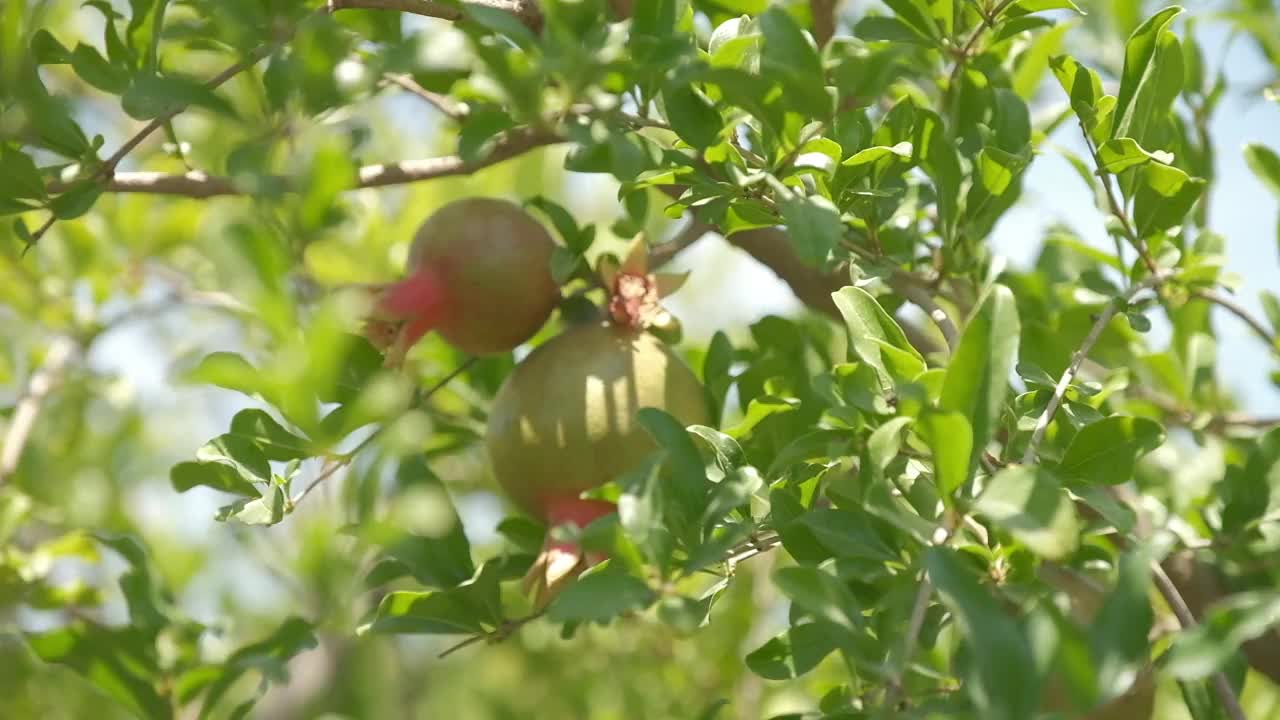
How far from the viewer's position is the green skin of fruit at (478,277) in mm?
869

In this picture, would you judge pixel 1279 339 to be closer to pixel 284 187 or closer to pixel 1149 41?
pixel 1149 41

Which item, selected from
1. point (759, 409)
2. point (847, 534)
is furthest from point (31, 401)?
point (847, 534)

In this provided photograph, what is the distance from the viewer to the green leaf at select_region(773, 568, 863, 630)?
54cm

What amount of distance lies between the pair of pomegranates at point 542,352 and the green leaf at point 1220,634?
16.0 inches

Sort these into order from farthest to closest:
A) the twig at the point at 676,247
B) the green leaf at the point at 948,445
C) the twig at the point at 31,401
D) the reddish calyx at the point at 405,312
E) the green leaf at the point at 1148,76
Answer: the twig at the point at 31,401
the twig at the point at 676,247
the reddish calyx at the point at 405,312
the green leaf at the point at 1148,76
the green leaf at the point at 948,445

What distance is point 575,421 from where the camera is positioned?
81cm

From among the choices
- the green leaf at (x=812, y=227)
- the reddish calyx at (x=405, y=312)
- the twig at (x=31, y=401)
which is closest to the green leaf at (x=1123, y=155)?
the green leaf at (x=812, y=227)

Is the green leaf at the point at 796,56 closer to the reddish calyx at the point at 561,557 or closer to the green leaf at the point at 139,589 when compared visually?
the reddish calyx at the point at 561,557

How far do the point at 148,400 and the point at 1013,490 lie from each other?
4.97 ft

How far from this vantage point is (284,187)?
0.51 metres

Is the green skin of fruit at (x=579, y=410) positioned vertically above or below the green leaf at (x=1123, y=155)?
below

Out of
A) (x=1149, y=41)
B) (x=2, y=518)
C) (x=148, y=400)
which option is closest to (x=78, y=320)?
(x=148, y=400)

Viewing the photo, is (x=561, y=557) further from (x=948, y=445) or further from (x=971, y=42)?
(x=971, y=42)

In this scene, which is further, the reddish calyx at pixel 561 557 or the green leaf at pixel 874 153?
the reddish calyx at pixel 561 557
